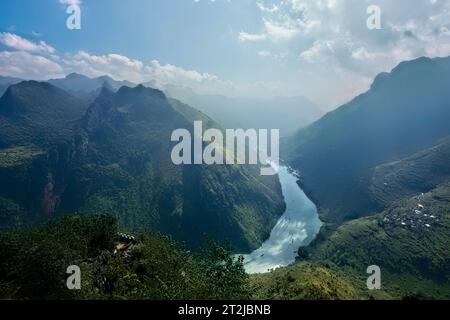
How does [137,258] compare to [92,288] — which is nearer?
[92,288]

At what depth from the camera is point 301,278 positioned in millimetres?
153625

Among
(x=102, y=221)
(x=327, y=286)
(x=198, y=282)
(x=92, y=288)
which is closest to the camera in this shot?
(x=92, y=288)

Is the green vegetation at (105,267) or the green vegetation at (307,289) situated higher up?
the green vegetation at (105,267)

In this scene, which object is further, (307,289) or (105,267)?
(307,289)

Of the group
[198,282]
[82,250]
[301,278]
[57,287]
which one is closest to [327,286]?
[301,278]

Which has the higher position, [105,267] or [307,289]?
[105,267]

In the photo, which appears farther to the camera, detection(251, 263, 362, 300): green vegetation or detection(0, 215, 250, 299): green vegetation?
detection(251, 263, 362, 300): green vegetation

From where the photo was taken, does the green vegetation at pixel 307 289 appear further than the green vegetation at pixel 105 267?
Yes

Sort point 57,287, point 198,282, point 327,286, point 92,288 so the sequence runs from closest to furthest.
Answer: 1. point 57,287
2. point 92,288
3. point 198,282
4. point 327,286

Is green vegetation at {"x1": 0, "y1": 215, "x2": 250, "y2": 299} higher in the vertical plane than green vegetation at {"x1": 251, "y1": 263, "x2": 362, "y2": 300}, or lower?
higher
